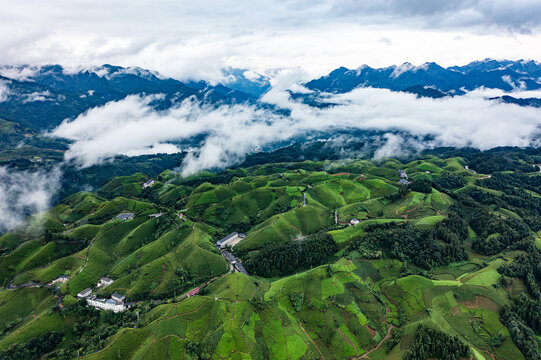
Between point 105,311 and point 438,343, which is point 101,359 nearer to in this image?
point 105,311

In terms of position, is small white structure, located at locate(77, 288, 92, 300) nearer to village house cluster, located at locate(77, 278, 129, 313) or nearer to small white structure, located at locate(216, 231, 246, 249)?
village house cluster, located at locate(77, 278, 129, 313)

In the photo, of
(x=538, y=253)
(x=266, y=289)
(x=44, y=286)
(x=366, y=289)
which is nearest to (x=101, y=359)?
(x=266, y=289)

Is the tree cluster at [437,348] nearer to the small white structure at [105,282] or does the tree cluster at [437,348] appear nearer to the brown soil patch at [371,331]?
the brown soil patch at [371,331]

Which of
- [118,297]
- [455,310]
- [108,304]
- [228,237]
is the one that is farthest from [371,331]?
[108,304]

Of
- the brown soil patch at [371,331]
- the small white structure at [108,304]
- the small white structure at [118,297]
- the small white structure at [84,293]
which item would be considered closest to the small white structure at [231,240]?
the small white structure at [118,297]

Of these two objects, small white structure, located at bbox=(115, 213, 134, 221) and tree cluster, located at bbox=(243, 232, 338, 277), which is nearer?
tree cluster, located at bbox=(243, 232, 338, 277)

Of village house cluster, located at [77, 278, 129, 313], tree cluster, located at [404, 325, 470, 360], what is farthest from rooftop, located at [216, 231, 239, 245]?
tree cluster, located at [404, 325, 470, 360]

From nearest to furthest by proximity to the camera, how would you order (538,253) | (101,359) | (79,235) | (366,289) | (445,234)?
(101,359) < (366,289) < (538,253) < (445,234) < (79,235)
